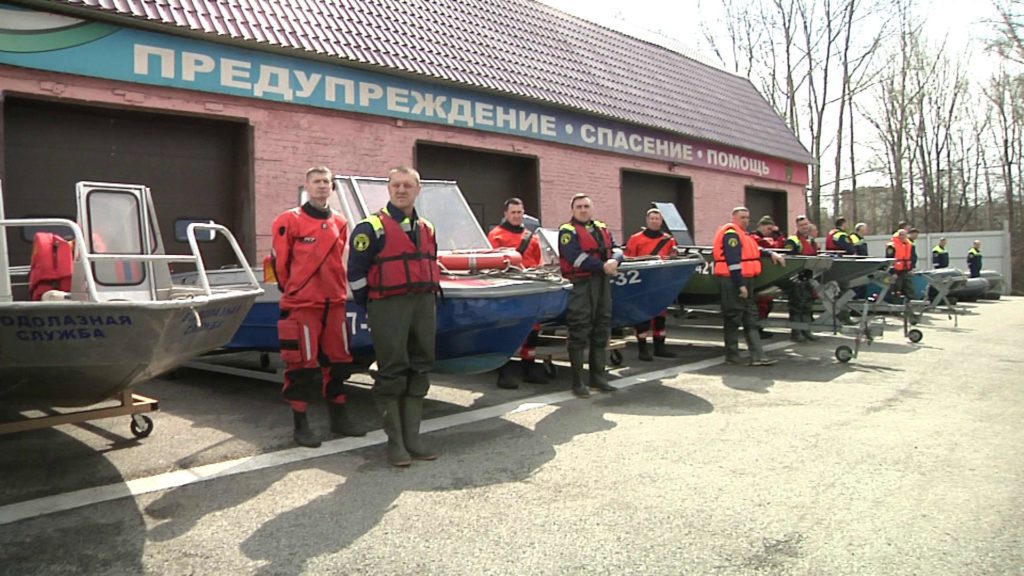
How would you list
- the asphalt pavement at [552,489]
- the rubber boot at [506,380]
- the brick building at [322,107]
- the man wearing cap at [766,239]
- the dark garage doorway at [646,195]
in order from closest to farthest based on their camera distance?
the asphalt pavement at [552,489] < the rubber boot at [506,380] < the brick building at [322,107] < the man wearing cap at [766,239] < the dark garage doorway at [646,195]

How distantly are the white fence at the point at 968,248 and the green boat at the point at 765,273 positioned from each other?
58.5 ft

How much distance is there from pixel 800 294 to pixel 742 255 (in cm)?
264

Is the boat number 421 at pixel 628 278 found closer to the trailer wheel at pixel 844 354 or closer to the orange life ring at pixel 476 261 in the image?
the orange life ring at pixel 476 261

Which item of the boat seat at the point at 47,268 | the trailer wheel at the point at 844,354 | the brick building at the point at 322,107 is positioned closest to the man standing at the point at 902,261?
the brick building at the point at 322,107

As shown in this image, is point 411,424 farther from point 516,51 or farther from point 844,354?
point 516,51

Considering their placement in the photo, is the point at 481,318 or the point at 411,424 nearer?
the point at 411,424

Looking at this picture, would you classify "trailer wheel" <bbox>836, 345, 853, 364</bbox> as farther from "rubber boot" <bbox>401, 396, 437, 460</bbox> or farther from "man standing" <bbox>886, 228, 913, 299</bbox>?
"man standing" <bbox>886, 228, 913, 299</bbox>

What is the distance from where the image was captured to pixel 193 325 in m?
4.20

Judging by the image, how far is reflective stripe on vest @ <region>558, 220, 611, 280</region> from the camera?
660cm

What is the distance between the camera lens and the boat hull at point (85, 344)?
372 cm

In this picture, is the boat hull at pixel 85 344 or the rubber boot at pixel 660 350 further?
the rubber boot at pixel 660 350

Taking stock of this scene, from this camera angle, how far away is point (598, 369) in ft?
23.0

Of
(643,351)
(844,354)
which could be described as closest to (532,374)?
(643,351)

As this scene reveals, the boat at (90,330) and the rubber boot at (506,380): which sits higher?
the boat at (90,330)
